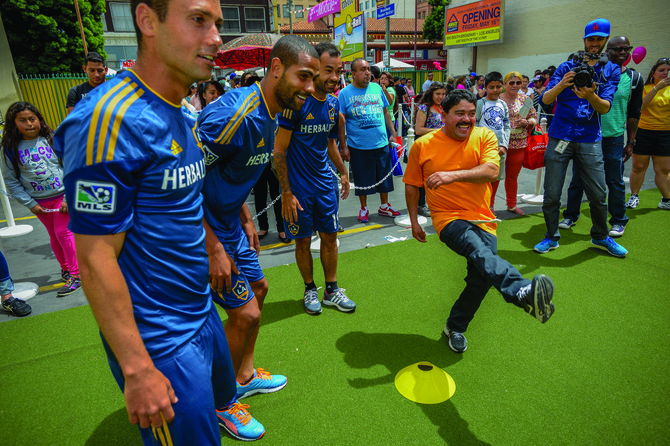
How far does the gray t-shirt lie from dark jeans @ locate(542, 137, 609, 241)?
19.0 feet

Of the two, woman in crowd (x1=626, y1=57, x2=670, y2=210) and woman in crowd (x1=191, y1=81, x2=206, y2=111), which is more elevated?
woman in crowd (x1=191, y1=81, x2=206, y2=111)

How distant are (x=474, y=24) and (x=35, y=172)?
29.8 m

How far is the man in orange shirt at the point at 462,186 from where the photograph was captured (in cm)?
286

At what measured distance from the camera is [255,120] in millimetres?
2273

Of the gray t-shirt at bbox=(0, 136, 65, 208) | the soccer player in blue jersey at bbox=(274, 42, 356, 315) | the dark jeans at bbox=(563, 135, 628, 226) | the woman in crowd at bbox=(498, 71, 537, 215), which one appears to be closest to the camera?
the soccer player in blue jersey at bbox=(274, 42, 356, 315)

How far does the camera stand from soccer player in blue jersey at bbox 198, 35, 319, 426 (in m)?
2.18

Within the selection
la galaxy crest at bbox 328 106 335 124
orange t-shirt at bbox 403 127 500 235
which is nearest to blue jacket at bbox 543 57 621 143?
orange t-shirt at bbox 403 127 500 235

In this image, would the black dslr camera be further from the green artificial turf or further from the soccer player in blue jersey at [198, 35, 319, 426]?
the soccer player in blue jersey at [198, 35, 319, 426]

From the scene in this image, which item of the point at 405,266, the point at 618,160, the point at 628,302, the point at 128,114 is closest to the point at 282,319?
the point at 405,266

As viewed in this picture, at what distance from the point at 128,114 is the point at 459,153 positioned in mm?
2474

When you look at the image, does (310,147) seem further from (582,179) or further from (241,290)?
(582,179)

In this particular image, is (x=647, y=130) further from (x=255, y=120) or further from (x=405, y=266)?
(x=255, y=120)

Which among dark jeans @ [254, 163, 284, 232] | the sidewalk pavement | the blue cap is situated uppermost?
the blue cap

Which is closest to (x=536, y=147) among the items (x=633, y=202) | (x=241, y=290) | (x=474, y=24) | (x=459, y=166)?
(x=633, y=202)
